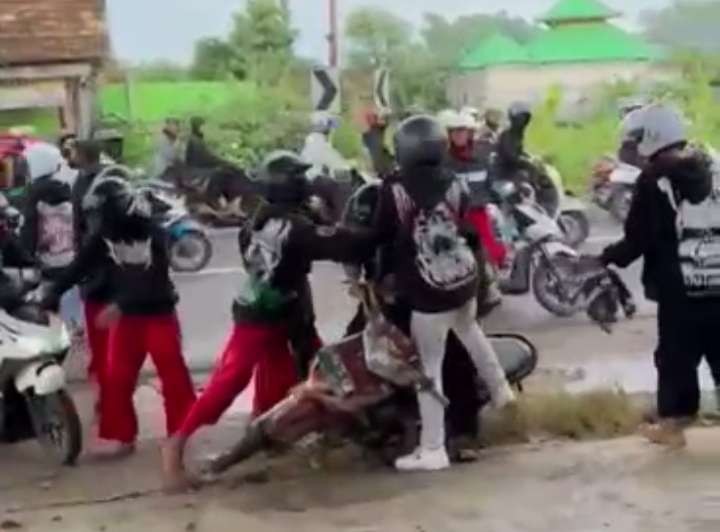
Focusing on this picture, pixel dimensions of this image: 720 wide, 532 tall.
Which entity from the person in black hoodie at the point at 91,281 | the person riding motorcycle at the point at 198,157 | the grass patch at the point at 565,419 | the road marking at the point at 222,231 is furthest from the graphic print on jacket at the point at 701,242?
the person riding motorcycle at the point at 198,157

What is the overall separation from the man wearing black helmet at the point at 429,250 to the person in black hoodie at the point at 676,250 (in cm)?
77

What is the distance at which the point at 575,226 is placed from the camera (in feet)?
58.7

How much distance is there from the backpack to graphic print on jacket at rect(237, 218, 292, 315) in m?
0.53

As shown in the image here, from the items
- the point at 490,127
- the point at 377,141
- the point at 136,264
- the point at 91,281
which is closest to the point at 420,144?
the point at 136,264

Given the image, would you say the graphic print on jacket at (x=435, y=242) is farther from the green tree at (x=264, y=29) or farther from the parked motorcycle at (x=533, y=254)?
the green tree at (x=264, y=29)

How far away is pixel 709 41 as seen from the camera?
37.7 meters

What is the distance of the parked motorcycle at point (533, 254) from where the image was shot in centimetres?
1322

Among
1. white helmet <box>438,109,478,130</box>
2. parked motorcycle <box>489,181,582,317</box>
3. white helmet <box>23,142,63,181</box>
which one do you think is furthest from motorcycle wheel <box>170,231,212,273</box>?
white helmet <box>23,142,63,181</box>

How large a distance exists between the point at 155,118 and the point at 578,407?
24.9 meters

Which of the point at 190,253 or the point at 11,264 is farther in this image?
the point at 190,253

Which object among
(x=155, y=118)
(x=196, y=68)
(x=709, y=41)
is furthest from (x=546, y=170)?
(x=196, y=68)

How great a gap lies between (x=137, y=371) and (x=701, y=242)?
8.94 ft

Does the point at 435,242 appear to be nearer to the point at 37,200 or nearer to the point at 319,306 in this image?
the point at 37,200

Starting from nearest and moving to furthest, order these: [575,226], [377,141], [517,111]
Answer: [517,111] < [377,141] < [575,226]
